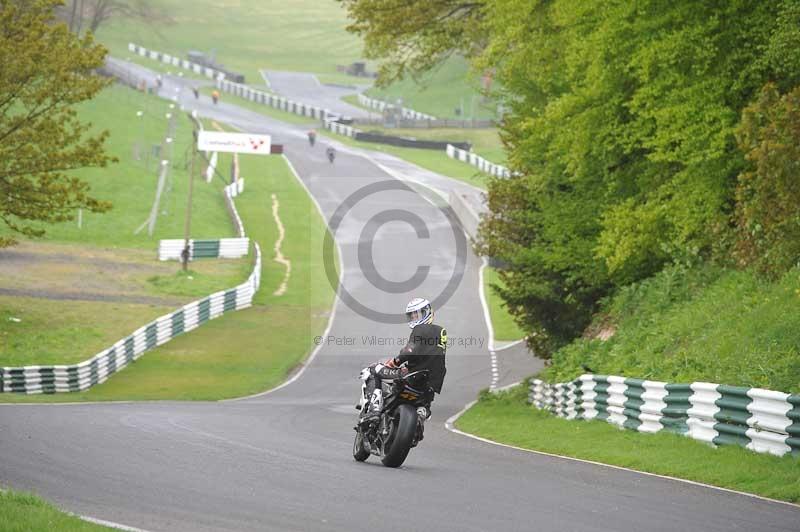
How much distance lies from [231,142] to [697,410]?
42698 mm

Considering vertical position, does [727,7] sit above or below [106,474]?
above

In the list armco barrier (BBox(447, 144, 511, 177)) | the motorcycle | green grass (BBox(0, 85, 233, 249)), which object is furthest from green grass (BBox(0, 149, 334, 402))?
armco barrier (BBox(447, 144, 511, 177))

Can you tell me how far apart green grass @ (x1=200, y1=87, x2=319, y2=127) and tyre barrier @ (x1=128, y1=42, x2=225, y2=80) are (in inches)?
326

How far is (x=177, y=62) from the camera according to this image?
140 m

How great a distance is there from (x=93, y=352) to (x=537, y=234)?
1629cm

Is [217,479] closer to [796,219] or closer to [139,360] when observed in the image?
[796,219]

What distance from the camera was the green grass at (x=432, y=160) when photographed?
279ft

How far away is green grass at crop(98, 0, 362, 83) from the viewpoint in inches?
5994

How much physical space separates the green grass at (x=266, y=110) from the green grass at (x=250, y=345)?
152ft

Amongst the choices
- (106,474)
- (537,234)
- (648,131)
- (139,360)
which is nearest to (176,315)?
(139,360)

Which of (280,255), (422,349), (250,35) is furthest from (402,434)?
(250,35)

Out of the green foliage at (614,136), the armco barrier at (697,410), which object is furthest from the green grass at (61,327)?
the armco barrier at (697,410)

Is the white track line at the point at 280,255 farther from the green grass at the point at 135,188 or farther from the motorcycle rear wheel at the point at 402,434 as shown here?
the motorcycle rear wheel at the point at 402,434

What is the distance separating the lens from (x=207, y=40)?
162 meters
